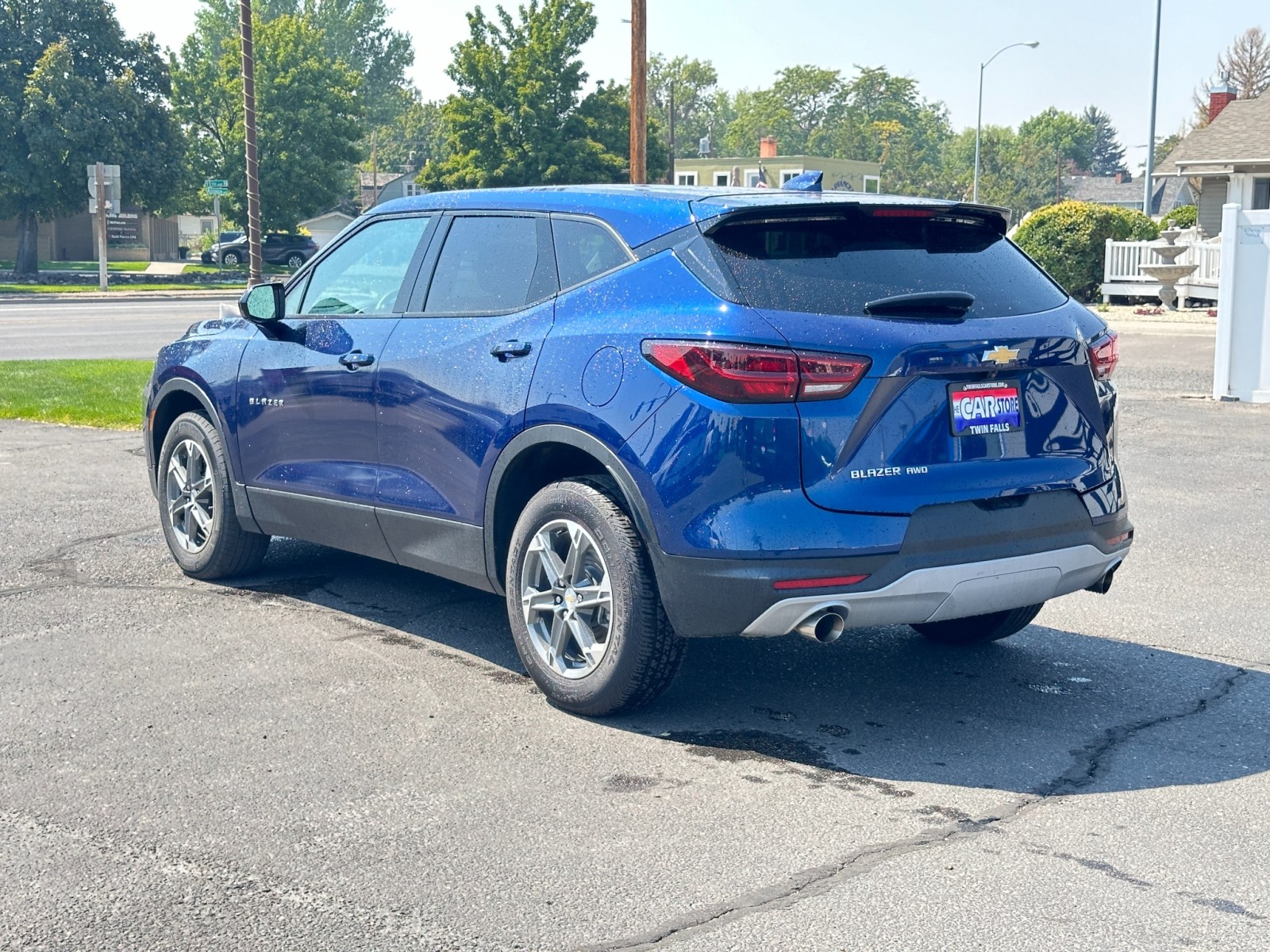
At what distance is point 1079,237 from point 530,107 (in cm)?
3890

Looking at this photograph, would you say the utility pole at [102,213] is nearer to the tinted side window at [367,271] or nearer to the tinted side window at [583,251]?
the tinted side window at [367,271]

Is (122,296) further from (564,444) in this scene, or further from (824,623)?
(824,623)

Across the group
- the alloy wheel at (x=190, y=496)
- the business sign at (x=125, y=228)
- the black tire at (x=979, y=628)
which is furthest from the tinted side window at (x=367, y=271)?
the business sign at (x=125, y=228)

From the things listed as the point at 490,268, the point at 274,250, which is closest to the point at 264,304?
the point at 490,268

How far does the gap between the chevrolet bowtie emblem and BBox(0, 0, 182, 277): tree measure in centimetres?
5287

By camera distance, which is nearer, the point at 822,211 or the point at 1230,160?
the point at 822,211

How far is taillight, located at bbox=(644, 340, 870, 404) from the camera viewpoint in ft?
14.9

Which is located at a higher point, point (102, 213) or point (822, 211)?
point (102, 213)

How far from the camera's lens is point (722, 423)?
457 centimetres

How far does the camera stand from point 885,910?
3562mm

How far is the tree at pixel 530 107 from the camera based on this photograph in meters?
66.7

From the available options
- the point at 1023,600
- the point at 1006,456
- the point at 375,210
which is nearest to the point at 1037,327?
the point at 1006,456

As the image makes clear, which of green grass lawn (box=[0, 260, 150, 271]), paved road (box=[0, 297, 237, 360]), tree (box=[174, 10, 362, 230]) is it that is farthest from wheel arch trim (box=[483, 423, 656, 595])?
tree (box=[174, 10, 362, 230])

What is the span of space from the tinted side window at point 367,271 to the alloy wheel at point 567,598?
4.72 feet
